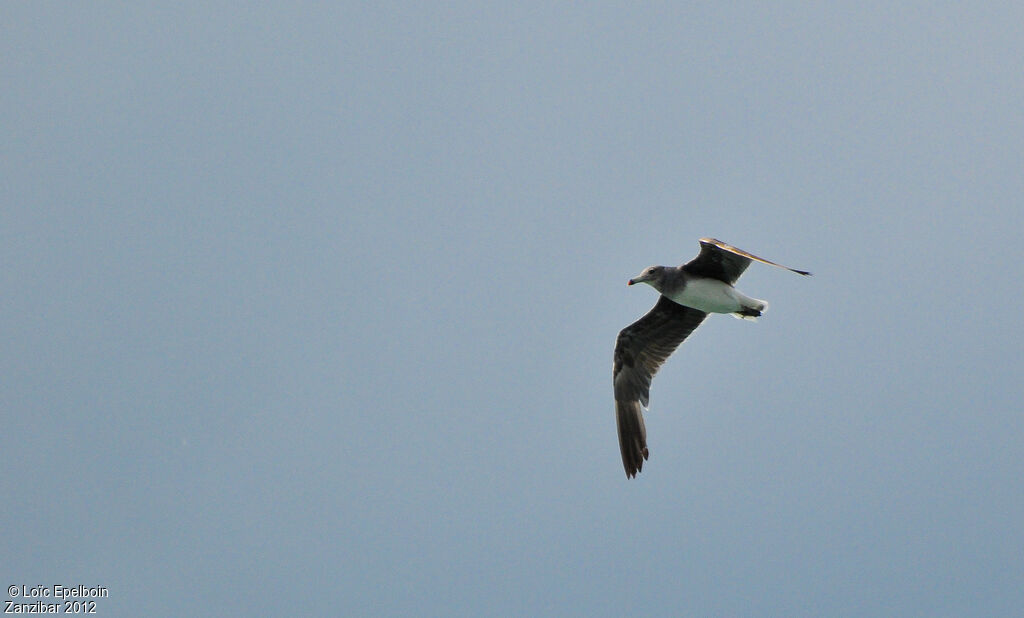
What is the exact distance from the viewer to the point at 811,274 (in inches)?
619

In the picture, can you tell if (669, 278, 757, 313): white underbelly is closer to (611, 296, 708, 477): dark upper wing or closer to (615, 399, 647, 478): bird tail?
(611, 296, 708, 477): dark upper wing

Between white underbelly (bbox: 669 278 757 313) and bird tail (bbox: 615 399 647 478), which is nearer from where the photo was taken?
white underbelly (bbox: 669 278 757 313)

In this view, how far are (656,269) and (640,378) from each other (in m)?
3.19

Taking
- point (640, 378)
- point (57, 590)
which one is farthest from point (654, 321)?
point (57, 590)

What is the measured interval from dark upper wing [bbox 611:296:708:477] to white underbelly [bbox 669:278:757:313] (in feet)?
5.06

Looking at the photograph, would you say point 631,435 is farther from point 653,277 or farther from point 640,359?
point 653,277

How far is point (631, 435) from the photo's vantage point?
21531 mm

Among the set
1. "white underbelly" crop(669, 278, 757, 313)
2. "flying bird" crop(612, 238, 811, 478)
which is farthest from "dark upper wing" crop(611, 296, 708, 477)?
"white underbelly" crop(669, 278, 757, 313)

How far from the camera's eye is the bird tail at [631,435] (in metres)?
21.4

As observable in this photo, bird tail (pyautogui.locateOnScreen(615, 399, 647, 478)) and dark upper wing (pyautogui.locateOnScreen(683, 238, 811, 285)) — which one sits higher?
dark upper wing (pyautogui.locateOnScreen(683, 238, 811, 285))

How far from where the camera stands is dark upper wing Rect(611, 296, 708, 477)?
21031 millimetres

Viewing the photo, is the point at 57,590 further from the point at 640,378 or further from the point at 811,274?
the point at 811,274

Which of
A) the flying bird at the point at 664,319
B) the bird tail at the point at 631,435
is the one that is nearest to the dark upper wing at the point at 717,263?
the flying bird at the point at 664,319

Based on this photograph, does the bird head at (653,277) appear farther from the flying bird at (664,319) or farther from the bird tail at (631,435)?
the bird tail at (631,435)
